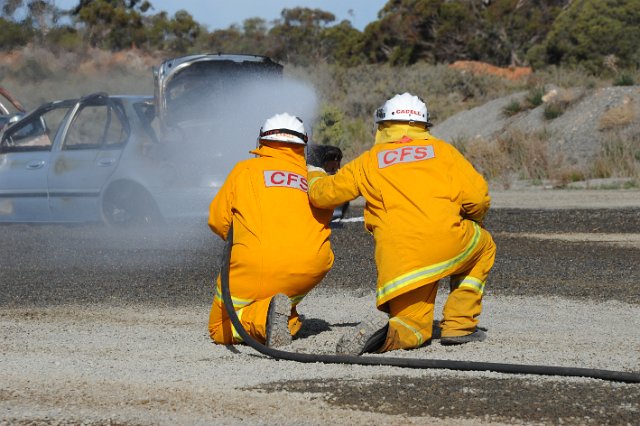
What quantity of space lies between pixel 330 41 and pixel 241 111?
44.1 m

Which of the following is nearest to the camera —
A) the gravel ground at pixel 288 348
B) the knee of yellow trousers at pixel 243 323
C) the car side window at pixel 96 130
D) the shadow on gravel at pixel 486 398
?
the shadow on gravel at pixel 486 398

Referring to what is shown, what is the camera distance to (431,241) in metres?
6.82

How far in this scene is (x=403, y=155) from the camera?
695cm

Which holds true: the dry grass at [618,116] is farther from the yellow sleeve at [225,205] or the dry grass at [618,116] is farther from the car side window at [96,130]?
the yellow sleeve at [225,205]

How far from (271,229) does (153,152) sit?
6.45 meters

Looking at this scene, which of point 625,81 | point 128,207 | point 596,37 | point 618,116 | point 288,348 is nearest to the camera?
point 288,348

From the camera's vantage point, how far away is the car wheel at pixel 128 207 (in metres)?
13.3

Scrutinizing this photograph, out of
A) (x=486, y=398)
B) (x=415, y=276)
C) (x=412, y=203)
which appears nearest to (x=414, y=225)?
(x=412, y=203)

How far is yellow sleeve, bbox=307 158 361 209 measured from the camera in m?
6.97

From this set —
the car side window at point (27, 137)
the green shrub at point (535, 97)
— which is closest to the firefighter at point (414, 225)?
the car side window at point (27, 137)

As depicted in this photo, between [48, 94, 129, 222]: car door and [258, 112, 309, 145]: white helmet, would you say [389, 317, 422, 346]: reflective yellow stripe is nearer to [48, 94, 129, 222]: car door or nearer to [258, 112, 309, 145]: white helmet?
[258, 112, 309, 145]: white helmet

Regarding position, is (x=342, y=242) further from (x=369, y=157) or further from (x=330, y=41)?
(x=330, y=41)

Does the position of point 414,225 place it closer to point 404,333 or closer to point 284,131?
point 404,333

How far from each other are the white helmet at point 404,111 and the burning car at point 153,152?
5777 mm
